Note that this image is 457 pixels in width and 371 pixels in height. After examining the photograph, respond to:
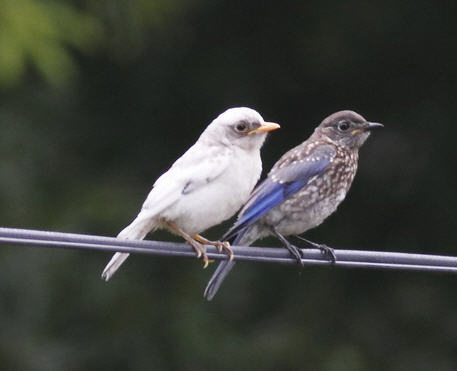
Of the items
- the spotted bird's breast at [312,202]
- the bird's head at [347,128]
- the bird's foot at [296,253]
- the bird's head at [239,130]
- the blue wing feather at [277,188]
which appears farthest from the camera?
the bird's head at [347,128]

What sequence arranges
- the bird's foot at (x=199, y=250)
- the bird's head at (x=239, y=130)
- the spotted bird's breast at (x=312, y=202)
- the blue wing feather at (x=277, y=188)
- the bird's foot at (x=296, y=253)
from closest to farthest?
the bird's foot at (x=199, y=250)
the bird's foot at (x=296, y=253)
the bird's head at (x=239, y=130)
the blue wing feather at (x=277, y=188)
the spotted bird's breast at (x=312, y=202)

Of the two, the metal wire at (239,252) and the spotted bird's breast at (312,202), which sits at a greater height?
the metal wire at (239,252)

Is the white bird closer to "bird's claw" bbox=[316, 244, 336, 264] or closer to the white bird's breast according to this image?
the white bird's breast

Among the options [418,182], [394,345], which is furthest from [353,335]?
[418,182]

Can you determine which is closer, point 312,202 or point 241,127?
point 241,127

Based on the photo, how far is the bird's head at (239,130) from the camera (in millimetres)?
7352

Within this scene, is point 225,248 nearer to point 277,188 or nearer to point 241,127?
point 241,127

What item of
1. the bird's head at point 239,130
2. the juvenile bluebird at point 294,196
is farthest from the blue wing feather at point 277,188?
the bird's head at point 239,130

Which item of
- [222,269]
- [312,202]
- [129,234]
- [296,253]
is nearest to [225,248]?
[129,234]

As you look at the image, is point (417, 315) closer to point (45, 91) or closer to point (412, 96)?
point (412, 96)

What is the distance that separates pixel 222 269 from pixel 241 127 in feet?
3.06

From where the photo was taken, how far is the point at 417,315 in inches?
452

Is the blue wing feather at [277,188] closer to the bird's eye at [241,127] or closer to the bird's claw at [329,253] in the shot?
the bird's claw at [329,253]

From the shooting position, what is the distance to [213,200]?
7.02m
